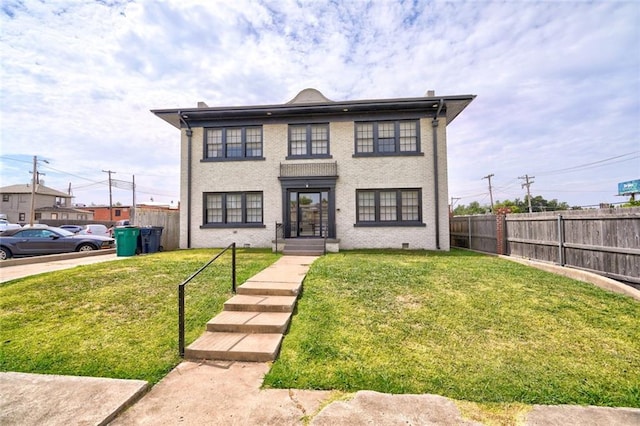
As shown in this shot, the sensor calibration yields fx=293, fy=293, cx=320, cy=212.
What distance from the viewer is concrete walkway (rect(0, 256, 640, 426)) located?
2.65 meters

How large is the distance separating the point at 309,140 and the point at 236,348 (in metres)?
10.2

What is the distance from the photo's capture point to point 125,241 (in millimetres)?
11336

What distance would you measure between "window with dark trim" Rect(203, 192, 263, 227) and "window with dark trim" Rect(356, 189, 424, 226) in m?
4.48

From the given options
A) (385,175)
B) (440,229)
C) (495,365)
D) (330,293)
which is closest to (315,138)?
(385,175)

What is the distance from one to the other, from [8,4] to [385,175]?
37.0 ft

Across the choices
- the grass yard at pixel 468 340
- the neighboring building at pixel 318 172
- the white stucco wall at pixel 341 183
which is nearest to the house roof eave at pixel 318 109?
the neighboring building at pixel 318 172

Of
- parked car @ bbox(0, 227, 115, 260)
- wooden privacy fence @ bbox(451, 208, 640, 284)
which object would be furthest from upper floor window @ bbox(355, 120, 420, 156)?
parked car @ bbox(0, 227, 115, 260)

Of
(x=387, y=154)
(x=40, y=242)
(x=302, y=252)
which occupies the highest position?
(x=387, y=154)

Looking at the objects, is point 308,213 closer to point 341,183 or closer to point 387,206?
point 341,183

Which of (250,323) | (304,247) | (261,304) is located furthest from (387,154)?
(250,323)

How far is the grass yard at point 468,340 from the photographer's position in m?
3.21

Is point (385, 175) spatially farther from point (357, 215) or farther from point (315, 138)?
point (315, 138)

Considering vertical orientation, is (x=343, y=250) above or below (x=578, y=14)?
below

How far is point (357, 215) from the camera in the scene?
12570mm
